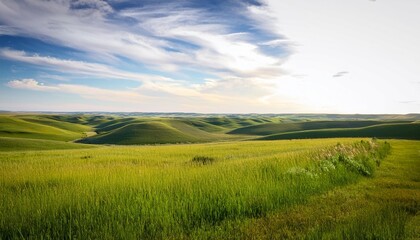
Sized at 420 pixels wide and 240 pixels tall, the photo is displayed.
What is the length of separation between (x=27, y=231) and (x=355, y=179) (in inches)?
526

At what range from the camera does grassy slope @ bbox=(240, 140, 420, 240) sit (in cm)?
711

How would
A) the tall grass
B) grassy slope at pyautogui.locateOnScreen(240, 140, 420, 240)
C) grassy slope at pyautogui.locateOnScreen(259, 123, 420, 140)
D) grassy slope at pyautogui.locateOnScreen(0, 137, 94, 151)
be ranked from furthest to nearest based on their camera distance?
1. grassy slope at pyautogui.locateOnScreen(259, 123, 420, 140)
2. grassy slope at pyautogui.locateOnScreen(0, 137, 94, 151)
3. the tall grass
4. grassy slope at pyautogui.locateOnScreen(240, 140, 420, 240)

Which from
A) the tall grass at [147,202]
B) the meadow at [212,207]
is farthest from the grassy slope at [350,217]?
the tall grass at [147,202]

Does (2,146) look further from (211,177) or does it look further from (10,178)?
(211,177)

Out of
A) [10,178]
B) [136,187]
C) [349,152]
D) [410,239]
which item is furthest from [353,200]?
[10,178]

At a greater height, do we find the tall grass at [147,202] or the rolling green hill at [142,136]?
the tall grass at [147,202]

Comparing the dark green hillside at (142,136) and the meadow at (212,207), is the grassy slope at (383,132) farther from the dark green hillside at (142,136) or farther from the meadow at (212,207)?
the meadow at (212,207)

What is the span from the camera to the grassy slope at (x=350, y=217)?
23.3 ft

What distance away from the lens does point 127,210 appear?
27.0 feet

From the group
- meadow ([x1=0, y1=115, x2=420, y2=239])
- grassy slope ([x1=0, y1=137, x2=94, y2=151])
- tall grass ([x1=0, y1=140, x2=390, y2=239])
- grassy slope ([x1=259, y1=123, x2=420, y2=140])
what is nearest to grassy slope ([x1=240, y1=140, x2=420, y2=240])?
meadow ([x1=0, y1=115, x2=420, y2=239])

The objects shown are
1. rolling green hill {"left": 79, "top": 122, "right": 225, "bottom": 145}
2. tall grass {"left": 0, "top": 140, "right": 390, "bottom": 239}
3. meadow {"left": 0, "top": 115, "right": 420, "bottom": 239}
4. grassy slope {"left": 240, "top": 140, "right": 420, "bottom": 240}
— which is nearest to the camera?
grassy slope {"left": 240, "top": 140, "right": 420, "bottom": 240}

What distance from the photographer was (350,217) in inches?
335

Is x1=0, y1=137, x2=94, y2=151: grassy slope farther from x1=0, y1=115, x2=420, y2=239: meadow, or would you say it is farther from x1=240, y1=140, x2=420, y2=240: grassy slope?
x1=240, y1=140, x2=420, y2=240: grassy slope

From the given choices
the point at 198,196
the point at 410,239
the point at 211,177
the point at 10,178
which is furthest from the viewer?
the point at 10,178
